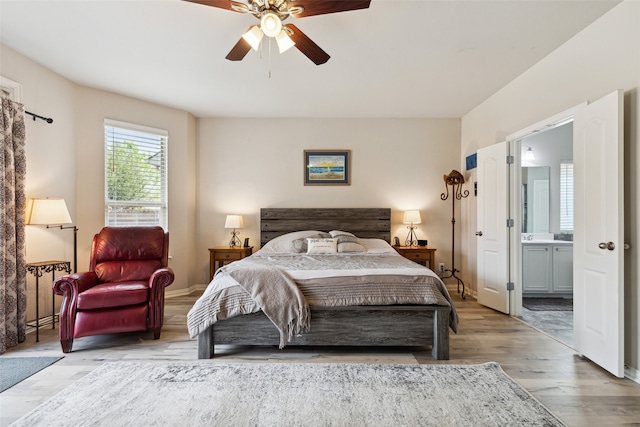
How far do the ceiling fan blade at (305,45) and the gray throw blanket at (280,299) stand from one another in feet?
5.71

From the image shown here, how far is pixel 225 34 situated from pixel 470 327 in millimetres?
3711

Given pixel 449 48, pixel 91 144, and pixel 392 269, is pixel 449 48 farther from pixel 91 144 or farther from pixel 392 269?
pixel 91 144

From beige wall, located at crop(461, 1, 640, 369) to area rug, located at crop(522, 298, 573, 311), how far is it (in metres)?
1.83

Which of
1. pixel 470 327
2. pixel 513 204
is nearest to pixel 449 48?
pixel 513 204

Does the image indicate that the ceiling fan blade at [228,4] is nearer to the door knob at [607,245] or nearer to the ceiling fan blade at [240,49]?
the ceiling fan blade at [240,49]

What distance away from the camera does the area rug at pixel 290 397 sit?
70.7 inches

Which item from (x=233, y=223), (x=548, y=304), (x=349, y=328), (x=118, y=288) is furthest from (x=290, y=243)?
(x=548, y=304)

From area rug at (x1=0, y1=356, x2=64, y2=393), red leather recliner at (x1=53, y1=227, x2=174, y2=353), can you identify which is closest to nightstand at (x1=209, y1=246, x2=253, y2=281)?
red leather recliner at (x1=53, y1=227, x2=174, y2=353)

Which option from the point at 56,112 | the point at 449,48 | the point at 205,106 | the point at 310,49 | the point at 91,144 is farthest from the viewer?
the point at 205,106

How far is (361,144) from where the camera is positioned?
4992 mm

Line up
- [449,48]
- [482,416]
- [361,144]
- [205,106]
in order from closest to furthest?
[482,416] → [449,48] → [205,106] → [361,144]

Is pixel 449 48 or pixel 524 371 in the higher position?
pixel 449 48

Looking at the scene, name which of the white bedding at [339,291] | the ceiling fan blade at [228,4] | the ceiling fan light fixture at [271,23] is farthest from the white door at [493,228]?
the ceiling fan blade at [228,4]

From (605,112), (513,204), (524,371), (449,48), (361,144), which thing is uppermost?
(449,48)
